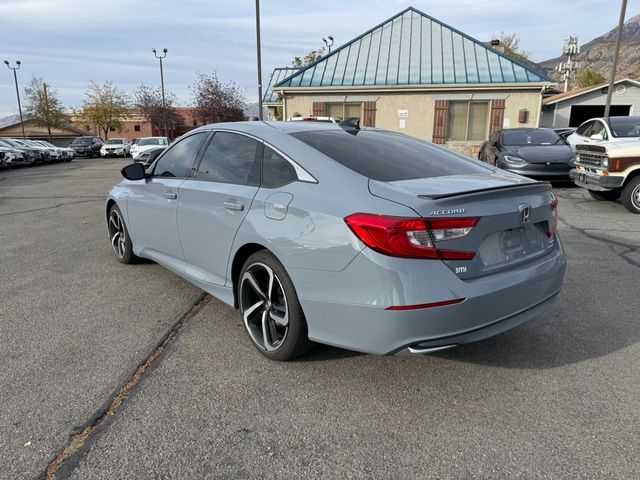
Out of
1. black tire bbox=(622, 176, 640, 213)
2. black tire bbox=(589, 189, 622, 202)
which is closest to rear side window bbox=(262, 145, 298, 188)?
black tire bbox=(622, 176, 640, 213)

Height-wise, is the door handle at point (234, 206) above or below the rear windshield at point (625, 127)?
below

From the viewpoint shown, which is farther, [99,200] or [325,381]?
[99,200]

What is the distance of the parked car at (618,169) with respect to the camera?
8.13 metres

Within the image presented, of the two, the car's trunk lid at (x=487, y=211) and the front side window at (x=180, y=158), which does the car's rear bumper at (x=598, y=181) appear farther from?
the front side window at (x=180, y=158)

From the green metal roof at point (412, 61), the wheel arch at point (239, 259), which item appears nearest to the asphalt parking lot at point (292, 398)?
the wheel arch at point (239, 259)

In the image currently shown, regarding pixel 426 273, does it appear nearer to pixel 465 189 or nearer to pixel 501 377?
pixel 465 189

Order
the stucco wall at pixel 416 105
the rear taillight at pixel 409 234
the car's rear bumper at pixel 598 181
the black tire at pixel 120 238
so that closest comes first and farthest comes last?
1. the rear taillight at pixel 409 234
2. the black tire at pixel 120 238
3. the car's rear bumper at pixel 598 181
4. the stucco wall at pixel 416 105

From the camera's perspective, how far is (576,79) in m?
64.8

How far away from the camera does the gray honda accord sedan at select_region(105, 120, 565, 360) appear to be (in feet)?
7.79

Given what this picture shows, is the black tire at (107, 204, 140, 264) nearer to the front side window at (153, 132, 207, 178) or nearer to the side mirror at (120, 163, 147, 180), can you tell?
the side mirror at (120, 163, 147, 180)

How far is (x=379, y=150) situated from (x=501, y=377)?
170 cm

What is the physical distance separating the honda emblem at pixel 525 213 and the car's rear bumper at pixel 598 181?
6.86 m

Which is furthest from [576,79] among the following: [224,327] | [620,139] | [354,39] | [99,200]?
[224,327]

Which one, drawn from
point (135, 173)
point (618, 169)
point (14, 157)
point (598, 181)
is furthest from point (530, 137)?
point (14, 157)
